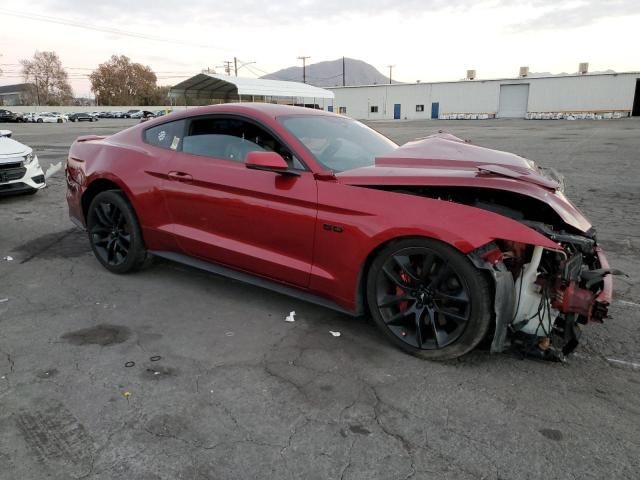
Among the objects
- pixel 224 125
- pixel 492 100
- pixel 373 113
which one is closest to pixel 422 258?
pixel 224 125

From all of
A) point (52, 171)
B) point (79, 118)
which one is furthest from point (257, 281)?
point (79, 118)

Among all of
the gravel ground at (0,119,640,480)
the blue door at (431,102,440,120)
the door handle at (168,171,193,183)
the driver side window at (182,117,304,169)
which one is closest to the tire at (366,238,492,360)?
the gravel ground at (0,119,640,480)

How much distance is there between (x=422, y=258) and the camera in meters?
2.91

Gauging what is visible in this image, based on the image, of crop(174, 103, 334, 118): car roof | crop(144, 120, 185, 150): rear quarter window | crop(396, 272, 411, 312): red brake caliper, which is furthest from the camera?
crop(144, 120, 185, 150): rear quarter window

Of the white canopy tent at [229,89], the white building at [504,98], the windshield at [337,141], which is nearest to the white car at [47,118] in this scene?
the white canopy tent at [229,89]

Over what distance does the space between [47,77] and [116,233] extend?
100819 mm

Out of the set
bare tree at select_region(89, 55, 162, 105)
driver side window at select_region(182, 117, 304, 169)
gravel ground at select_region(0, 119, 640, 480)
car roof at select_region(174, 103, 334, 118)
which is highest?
bare tree at select_region(89, 55, 162, 105)

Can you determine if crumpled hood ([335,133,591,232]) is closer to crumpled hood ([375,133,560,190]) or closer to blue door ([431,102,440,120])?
crumpled hood ([375,133,560,190])

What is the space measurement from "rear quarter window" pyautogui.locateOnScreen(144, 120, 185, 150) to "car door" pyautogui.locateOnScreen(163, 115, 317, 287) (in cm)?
6

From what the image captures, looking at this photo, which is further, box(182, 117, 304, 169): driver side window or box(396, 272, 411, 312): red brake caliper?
box(182, 117, 304, 169): driver side window

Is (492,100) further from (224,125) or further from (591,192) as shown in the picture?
(224,125)

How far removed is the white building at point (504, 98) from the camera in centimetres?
5547

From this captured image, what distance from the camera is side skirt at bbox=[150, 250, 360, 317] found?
3.32 m

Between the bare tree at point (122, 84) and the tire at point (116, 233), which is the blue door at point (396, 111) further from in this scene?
the tire at point (116, 233)
